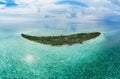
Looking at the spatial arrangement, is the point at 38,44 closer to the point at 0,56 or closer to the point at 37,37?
the point at 37,37

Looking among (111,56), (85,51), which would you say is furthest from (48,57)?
(111,56)

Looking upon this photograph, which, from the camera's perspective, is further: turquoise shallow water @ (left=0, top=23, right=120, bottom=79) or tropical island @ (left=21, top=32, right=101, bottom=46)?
tropical island @ (left=21, top=32, right=101, bottom=46)

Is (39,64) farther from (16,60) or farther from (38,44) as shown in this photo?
(38,44)

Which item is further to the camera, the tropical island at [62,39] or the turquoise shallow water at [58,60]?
the tropical island at [62,39]

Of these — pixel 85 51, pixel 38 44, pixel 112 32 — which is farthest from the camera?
pixel 112 32

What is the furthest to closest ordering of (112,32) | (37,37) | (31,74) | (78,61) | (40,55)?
(112,32) < (37,37) < (40,55) < (78,61) < (31,74)

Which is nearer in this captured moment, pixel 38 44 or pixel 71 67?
pixel 71 67
